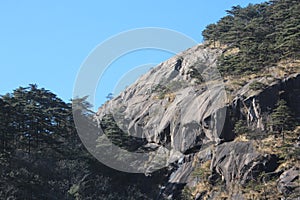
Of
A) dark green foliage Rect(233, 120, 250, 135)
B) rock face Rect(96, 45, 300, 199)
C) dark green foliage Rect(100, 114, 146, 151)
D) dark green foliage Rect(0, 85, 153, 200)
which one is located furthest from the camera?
dark green foliage Rect(100, 114, 146, 151)

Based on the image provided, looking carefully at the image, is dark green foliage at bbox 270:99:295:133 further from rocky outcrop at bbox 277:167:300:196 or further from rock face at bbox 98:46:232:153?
rock face at bbox 98:46:232:153

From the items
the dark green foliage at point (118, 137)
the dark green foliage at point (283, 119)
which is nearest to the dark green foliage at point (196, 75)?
the dark green foliage at point (118, 137)

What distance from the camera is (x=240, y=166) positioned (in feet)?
111

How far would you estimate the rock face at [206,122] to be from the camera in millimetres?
34250

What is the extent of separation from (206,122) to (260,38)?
11.1m

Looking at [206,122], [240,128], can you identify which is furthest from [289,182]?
[206,122]

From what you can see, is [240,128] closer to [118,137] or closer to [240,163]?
[240,163]

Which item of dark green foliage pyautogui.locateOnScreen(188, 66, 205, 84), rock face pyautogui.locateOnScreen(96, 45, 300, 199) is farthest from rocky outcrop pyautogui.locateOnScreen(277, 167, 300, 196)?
dark green foliage pyautogui.locateOnScreen(188, 66, 205, 84)

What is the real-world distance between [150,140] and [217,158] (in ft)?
31.3

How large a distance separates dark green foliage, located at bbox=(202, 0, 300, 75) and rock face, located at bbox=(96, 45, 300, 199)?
205 cm

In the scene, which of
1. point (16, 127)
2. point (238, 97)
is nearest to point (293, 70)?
point (238, 97)

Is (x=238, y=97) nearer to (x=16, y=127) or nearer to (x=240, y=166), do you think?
(x=240, y=166)

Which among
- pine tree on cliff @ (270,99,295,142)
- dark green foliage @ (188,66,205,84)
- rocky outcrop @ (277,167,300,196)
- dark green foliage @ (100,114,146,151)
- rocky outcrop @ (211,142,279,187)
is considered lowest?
rocky outcrop @ (277,167,300,196)

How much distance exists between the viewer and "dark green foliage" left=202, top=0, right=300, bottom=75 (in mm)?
40156
